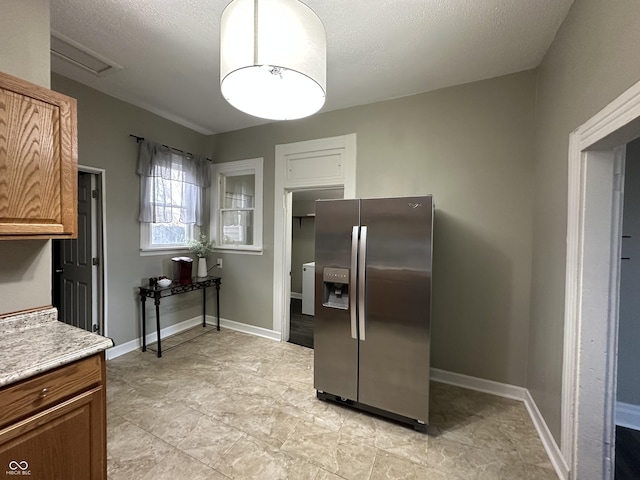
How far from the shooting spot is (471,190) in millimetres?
2498

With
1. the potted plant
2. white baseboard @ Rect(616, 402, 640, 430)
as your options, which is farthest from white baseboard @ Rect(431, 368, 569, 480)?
the potted plant

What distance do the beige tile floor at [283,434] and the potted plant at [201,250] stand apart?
1.34 metres

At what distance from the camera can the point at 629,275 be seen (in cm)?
208

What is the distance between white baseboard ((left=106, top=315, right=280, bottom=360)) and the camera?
3.01 meters

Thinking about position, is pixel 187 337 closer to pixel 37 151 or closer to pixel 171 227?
pixel 171 227

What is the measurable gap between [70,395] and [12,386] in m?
0.22

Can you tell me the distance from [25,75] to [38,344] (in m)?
1.44

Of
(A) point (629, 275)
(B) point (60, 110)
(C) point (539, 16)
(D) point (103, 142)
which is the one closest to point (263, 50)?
(B) point (60, 110)

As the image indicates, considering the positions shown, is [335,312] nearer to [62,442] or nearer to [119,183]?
[62,442]

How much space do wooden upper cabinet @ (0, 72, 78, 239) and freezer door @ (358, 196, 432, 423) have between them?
182 cm

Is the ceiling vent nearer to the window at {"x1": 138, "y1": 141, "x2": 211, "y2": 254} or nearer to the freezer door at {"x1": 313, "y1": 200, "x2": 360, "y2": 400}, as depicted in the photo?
the window at {"x1": 138, "y1": 141, "x2": 211, "y2": 254}

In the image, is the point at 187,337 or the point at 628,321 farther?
the point at 187,337

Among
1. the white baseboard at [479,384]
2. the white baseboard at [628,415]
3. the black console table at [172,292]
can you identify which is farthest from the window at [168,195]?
the white baseboard at [628,415]

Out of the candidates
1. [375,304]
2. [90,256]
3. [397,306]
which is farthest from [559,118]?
[90,256]
